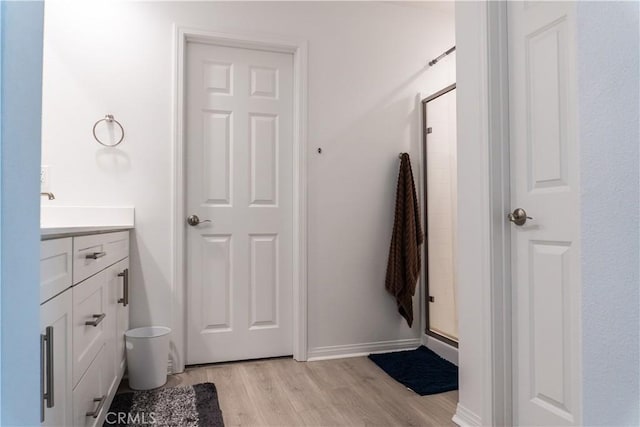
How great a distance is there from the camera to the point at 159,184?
93.4 inches

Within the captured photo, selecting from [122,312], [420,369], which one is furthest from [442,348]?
[122,312]

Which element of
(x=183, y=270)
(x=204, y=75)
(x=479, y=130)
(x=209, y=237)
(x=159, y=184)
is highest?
(x=204, y=75)

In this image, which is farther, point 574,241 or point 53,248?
point 574,241

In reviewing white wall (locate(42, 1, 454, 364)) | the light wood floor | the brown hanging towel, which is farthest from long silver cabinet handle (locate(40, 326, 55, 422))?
the brown hanging towel

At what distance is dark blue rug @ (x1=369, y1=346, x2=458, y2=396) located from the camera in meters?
2.15

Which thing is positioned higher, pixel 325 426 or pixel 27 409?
pixel 27 409

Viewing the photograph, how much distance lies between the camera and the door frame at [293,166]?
238 centimetres

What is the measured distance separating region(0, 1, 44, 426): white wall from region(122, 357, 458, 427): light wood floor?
1.37 meters

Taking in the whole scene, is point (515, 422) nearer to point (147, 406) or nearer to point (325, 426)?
point (325, 426)

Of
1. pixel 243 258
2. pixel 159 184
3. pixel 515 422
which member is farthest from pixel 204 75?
pixel 515 422

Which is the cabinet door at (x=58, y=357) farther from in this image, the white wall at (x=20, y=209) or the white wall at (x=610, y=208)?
the white wall at (x=610, y=208)

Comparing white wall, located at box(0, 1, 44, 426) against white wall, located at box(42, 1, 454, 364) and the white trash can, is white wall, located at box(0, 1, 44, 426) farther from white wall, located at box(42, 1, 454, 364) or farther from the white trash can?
white wall, located at box(42, 1, 454, 364)

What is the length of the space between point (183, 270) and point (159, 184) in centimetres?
53

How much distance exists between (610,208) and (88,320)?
1.48 metres
